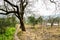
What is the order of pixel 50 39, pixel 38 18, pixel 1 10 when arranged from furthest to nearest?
pixel 38 18 → pixel 1 10 → pixel 50 39

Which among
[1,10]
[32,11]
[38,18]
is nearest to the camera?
[1,10]

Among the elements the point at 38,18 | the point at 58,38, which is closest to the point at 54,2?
the point at 58,38

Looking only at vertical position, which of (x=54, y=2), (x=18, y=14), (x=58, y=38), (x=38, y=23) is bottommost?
(x=38, y=23)

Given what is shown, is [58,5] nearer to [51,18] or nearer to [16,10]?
[16,10]

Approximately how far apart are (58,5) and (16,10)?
3.82 m

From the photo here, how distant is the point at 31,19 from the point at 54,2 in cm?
908

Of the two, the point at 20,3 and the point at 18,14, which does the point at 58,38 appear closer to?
the point at 18,14

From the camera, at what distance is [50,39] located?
12312mm

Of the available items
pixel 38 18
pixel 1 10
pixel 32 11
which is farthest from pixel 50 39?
pixel 38 18

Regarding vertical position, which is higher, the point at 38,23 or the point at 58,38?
the point at 58,38

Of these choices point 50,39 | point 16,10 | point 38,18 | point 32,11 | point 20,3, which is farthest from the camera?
point 38,18

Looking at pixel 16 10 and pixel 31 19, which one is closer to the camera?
pixel 16 10

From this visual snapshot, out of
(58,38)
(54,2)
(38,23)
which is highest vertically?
(54,2)

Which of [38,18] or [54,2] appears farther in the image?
[38,18]
